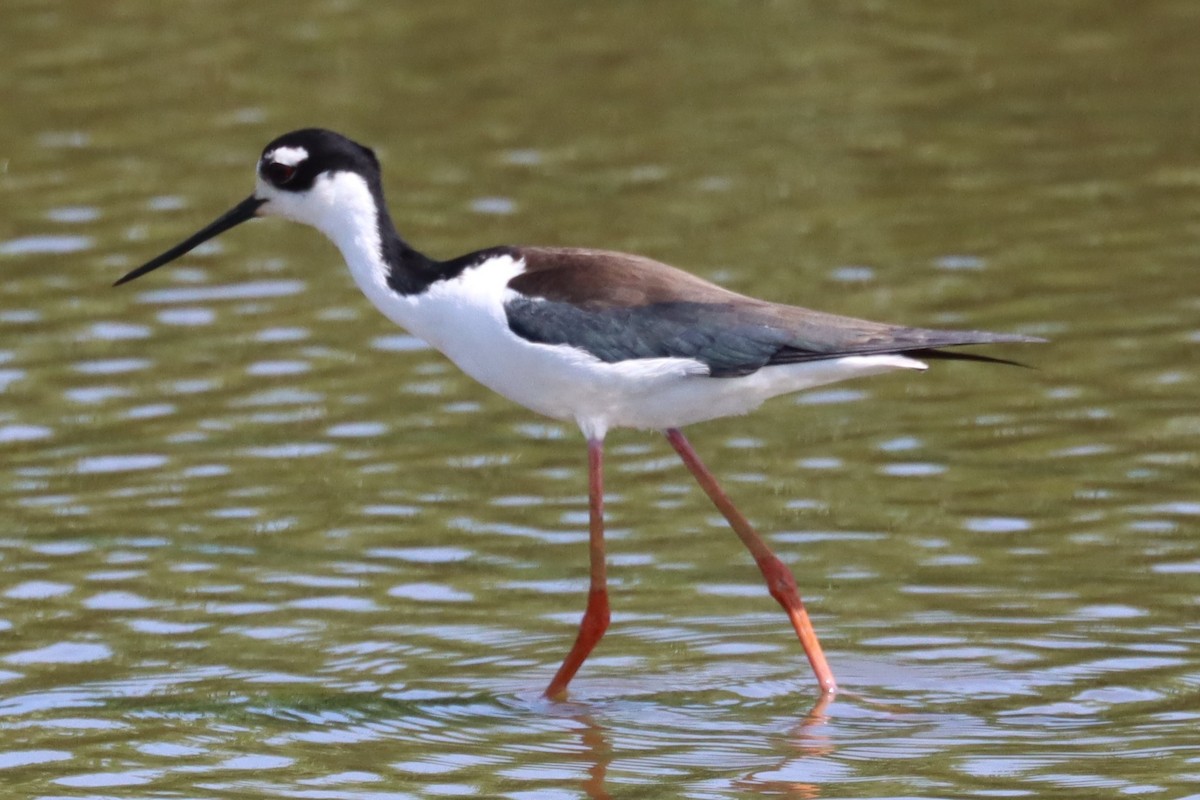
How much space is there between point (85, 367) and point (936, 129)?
5.89 meters

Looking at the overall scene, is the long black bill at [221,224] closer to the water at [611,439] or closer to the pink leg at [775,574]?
the water at [611,439]

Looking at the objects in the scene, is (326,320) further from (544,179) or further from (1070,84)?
(1070,84)

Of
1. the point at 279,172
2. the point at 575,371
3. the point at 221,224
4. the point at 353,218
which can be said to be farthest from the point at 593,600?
the point at 221,224

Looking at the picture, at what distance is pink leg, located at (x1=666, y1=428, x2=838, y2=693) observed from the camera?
8703 mm

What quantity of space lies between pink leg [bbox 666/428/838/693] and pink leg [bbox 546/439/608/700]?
0.35 metres

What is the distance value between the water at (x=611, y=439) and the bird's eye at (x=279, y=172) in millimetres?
1628

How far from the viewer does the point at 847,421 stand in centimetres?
1140

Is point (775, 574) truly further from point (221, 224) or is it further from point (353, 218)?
point (221, 224)

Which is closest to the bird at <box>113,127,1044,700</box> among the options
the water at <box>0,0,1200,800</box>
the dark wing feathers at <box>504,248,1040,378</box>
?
the dark wing feathers at <box>504,248,1040,378</box>

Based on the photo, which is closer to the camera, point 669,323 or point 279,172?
point 669,323

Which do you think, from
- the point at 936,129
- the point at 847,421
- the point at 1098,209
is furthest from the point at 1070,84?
the point at 847,421

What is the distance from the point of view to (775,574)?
902cm

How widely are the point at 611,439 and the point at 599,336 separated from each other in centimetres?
280

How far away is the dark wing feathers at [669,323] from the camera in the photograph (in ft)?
28.2
